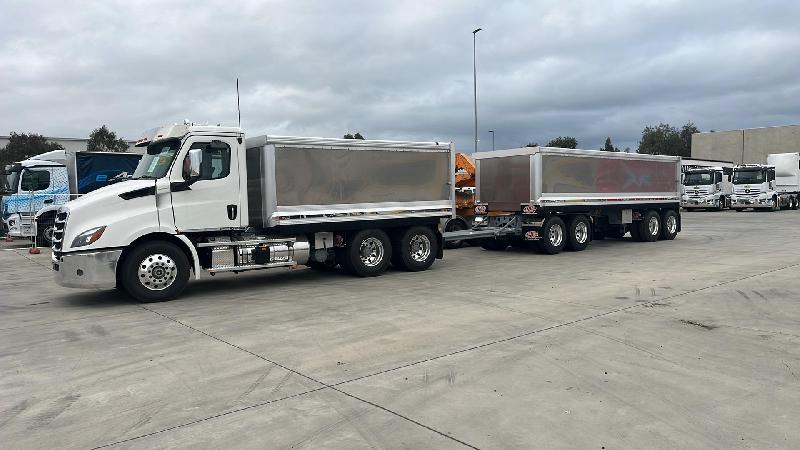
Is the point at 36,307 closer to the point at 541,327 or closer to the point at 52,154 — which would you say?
the point at 541,327

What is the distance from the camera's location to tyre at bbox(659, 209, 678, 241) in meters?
19.5

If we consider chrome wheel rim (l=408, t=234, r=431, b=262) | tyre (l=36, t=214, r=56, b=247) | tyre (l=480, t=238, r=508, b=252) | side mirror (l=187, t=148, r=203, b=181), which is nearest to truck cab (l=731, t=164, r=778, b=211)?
tyre (l=480, t=238, r=508, b=252)

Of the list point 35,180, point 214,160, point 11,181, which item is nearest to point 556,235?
point 214,160

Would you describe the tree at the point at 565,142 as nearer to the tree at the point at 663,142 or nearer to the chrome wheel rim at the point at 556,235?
the tree at the point at 663,142

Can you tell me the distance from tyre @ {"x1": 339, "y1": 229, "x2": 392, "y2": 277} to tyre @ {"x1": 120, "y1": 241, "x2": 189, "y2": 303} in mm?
3262

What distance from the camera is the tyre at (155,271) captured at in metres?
9.16

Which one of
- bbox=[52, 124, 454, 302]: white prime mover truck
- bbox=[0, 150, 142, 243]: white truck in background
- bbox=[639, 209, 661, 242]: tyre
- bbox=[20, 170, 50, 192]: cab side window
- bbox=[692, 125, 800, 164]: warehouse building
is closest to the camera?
bbox=[52, 124, 454, 302]: white prime mover truck

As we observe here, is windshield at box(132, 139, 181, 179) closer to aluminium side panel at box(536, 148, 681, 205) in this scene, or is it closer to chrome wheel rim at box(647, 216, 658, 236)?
aluminium side panel at box(536, 148, 681, 205)

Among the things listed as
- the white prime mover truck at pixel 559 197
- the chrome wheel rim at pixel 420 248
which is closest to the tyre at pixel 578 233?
the white prime mover truck at pixel 559 197

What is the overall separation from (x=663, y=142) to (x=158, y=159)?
86.4m

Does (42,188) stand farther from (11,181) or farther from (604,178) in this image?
(604,178)

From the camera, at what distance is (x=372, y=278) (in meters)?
11.9

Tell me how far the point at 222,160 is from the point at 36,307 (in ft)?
12.3

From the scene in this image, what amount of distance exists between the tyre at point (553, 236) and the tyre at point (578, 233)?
0.21m
